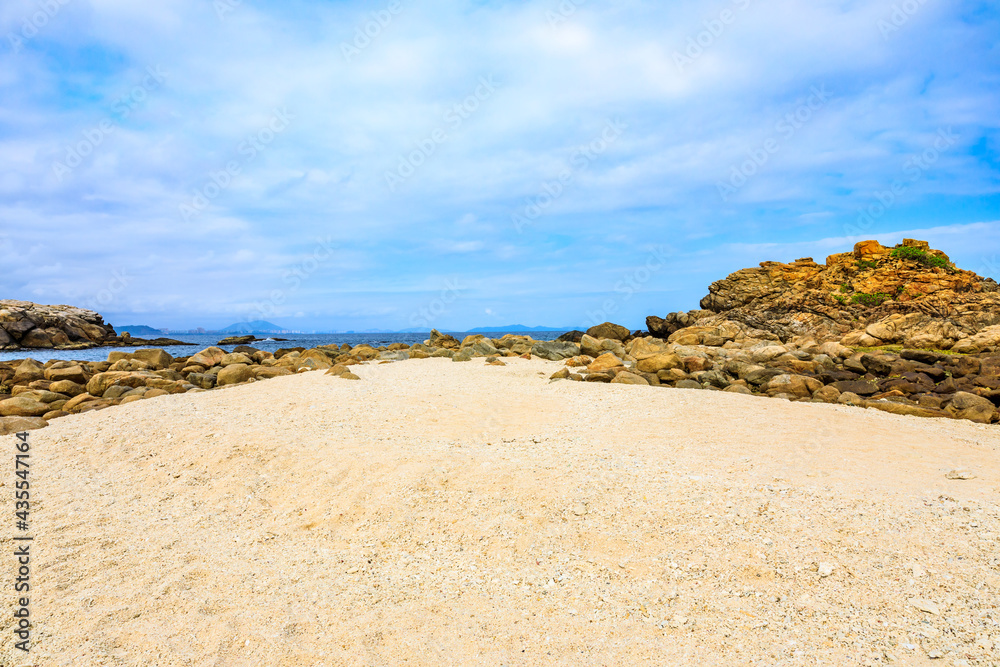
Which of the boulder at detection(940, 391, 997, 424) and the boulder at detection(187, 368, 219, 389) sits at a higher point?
the boulder at detection(187, 368, 219, 389)

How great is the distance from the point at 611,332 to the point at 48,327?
4320 centimetres

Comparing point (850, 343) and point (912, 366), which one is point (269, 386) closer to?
point (912, 366)

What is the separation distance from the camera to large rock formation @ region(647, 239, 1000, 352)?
2123 centimetres

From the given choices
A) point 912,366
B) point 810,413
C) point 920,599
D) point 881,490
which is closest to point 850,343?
point 912,366

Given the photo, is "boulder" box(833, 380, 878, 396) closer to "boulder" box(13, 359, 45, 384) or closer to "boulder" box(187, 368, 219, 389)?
"boulder" box(187, 368, 219, 389)

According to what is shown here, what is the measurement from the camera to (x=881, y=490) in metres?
5.23

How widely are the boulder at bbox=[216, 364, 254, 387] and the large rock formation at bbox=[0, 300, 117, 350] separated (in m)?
35.5

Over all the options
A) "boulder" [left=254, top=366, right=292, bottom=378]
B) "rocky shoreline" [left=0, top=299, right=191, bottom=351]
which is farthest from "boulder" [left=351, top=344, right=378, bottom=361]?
"rocky shoreline" [left=0, top=299, right=191, bottom=351]

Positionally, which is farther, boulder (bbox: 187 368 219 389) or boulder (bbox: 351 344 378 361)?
boulder (bbox: 351 344 378 361)

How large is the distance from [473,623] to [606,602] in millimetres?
961

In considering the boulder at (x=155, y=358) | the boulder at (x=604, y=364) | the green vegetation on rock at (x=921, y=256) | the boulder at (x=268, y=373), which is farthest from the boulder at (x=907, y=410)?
the green vegetation on rock at (x=921, y=256)

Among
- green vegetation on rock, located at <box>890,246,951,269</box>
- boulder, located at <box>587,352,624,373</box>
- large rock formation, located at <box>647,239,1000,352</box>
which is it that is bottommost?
boulder, located at <box>587,352,624,373</box>

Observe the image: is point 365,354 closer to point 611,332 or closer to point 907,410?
point 611,332

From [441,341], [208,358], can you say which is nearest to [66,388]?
[208,358]
